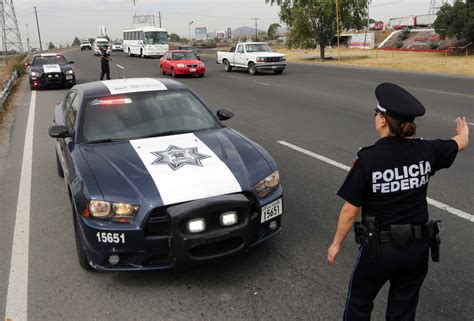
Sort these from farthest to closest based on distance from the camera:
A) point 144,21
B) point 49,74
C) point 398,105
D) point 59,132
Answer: point 144,21
point 49,74
point 59,132
point 398,105

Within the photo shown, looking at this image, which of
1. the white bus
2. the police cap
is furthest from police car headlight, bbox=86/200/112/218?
the white bus

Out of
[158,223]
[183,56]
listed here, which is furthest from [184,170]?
[183,56]

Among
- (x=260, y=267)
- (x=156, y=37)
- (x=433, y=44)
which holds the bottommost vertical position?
(x=260, y=267)

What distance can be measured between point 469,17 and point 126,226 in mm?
42555

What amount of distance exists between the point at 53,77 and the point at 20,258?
1592 cm

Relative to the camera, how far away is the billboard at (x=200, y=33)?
117250 mm

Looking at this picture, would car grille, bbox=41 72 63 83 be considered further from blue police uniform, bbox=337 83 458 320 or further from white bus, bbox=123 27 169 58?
white bus, bbox=123 27 169 58

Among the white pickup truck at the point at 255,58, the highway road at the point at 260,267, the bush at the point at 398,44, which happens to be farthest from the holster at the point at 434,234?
the bush at the point at 398,44

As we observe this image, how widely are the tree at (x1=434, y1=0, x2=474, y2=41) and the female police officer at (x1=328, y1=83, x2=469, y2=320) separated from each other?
41.6m

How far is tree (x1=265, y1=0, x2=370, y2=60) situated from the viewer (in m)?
38.6

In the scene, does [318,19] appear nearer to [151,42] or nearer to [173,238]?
[151,42]

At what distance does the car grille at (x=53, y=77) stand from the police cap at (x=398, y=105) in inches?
722

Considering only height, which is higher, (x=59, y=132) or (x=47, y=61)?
(x=47, y=61)

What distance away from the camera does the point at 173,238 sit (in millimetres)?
3395
